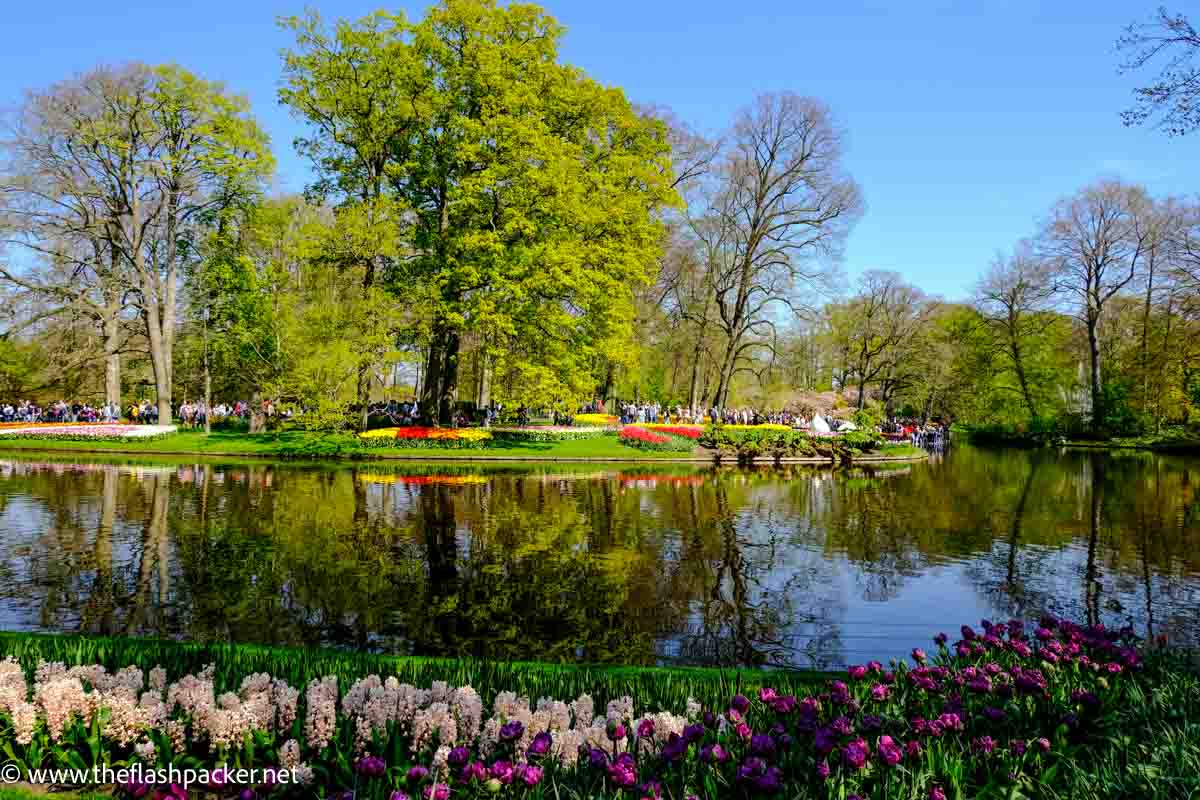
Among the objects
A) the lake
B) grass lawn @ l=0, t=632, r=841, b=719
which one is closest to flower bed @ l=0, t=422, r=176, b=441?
the lake

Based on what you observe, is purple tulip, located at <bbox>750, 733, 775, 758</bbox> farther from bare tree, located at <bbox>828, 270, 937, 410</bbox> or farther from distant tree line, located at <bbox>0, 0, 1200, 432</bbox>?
bare tree, located at <bbox>828, 270, 937, 410</bbox>

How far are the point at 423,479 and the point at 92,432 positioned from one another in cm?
1936

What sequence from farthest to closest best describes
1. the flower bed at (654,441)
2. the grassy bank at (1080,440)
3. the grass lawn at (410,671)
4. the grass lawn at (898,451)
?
the grassy bank at (1080,440) < the grass lawn at (898,451) < the flower bed at (654,441) < the grass lawn at (410,671)

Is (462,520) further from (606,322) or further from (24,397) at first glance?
(24,397)

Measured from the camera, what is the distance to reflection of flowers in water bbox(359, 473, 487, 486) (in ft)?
72.6

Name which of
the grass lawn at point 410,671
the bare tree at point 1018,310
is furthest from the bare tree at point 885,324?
the grass lawn at point 410,671

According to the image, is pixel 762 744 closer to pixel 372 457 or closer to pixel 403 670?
pixel 403 670

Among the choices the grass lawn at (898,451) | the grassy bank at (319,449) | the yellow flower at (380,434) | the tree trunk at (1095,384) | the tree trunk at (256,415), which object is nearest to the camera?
the grassy bank at (319,449)

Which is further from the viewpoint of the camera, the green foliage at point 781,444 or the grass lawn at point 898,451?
the grass lawn at point 898,451

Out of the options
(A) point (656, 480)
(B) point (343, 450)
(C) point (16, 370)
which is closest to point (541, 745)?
(A) point (656, 480)

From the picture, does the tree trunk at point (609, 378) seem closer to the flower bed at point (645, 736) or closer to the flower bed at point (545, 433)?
the flower bed at point (545, 433)

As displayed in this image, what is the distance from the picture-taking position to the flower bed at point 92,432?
1249 inches

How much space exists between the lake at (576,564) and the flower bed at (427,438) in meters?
7.37

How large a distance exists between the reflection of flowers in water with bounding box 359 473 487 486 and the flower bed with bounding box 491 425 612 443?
8.28 meters
